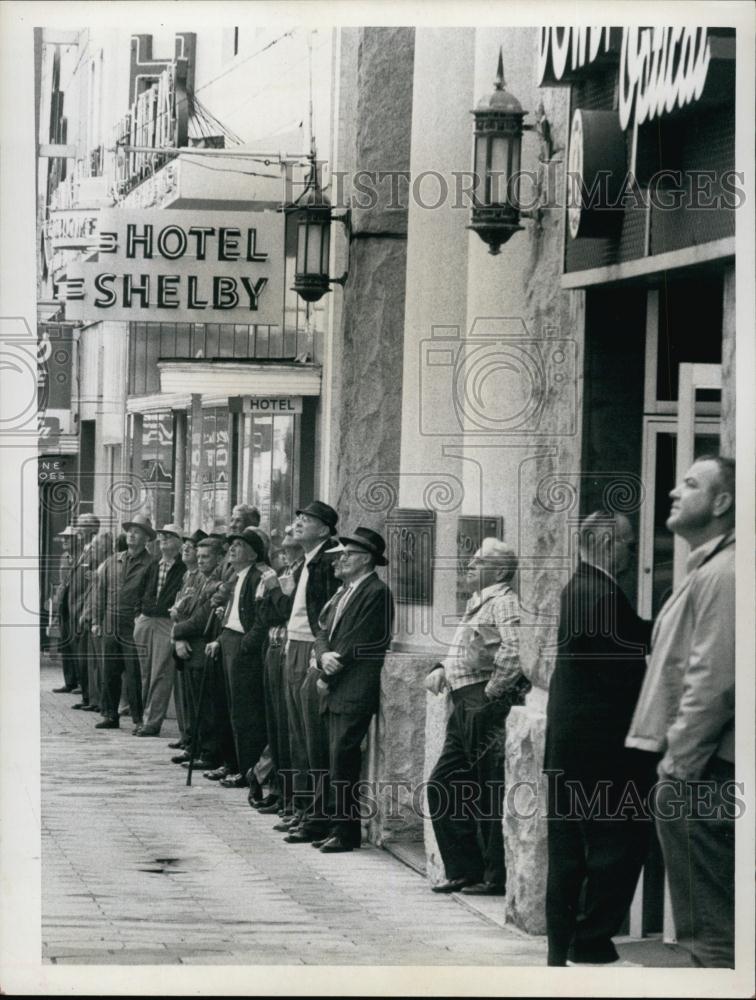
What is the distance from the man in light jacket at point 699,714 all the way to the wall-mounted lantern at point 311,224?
1.51 metres

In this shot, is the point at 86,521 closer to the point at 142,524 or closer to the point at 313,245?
the point at 142,524

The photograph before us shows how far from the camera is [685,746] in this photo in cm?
911

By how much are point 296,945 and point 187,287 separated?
220 cm

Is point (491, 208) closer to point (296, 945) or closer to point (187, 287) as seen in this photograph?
point (187, 287)

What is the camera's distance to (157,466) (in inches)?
391

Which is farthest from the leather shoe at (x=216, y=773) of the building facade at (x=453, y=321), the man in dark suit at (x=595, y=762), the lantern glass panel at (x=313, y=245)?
the lantern glass panel at (x=313, y=245)

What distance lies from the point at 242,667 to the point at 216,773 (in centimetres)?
112

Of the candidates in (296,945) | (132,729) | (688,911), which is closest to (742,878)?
(688,911)

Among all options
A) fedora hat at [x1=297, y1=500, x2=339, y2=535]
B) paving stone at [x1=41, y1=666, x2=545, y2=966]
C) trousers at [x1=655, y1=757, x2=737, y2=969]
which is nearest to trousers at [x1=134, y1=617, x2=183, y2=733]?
paving stone at [x1=41, y1=666, x2=545, y2=966]

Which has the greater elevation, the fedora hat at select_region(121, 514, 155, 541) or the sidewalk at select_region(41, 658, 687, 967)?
the fedora hat at select_region(121, 514, 155, 541)

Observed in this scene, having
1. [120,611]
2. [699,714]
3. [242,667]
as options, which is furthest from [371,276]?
[699,714]

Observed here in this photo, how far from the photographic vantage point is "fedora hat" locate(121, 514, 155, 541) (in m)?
9.75

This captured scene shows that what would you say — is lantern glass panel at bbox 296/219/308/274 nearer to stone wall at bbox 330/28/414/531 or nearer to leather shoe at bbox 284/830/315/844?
stone wall at bbox 330/28/414/531

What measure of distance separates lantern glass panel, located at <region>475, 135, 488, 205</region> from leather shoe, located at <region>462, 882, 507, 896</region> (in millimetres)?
2468
